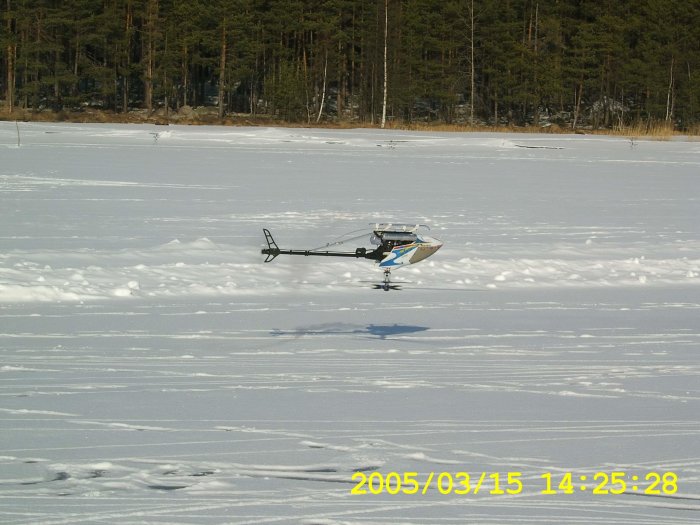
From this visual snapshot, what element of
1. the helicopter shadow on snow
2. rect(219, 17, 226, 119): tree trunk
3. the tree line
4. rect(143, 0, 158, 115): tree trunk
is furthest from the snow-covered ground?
rect(143, 0, 158, 115): tree trunk

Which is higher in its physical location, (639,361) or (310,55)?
(310,55)

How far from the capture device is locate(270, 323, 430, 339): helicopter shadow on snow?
7410 millimetres

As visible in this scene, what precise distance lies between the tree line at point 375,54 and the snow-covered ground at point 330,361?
35.0 meters

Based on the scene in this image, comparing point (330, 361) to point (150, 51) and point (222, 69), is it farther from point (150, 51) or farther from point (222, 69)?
point (150, 51)

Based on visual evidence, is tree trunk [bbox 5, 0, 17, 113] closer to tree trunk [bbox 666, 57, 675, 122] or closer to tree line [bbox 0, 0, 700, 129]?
tree line [bbox 0, 0, 700, 129]

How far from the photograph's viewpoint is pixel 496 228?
12.9 meters

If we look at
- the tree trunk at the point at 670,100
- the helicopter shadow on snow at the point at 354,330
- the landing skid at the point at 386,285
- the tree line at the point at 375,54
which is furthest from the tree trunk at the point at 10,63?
the helicopter shadow on snow at the point at 354,330

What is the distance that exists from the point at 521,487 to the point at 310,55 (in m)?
53.4

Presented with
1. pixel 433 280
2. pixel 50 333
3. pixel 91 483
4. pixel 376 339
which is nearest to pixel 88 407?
pixel 91 483

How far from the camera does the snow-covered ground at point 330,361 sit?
4.43 metres

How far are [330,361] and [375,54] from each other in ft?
148

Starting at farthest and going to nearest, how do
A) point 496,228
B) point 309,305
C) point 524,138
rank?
point 524,138
point 496,228
point 309,305

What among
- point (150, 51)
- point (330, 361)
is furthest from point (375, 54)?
point (330, 361)

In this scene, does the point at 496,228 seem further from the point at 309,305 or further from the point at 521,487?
the point at 521,487
